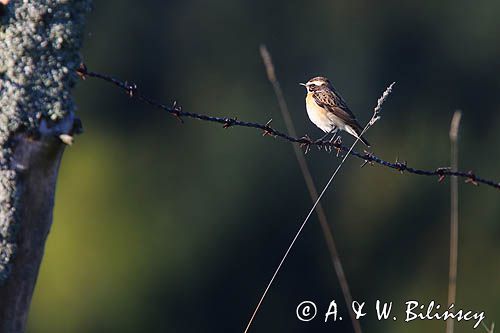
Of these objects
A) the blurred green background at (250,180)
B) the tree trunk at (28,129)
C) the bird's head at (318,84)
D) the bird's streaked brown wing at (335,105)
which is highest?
the blurred green background at (250,180)

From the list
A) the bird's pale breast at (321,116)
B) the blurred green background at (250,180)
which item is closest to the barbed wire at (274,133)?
the bird's pale breast at (321,116)

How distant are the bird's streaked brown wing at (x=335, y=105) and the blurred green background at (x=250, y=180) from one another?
14.2 metres

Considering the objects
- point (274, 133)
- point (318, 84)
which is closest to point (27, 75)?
point (274, 133)

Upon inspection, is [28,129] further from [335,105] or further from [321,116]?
[321,116]

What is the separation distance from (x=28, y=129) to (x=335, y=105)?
579 cm

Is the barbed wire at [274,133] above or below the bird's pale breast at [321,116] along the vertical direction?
below

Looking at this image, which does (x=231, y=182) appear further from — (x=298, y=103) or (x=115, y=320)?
(x=115, y=320)

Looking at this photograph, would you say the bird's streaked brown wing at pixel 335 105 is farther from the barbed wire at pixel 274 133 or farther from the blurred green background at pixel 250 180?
the blurred green background at pixel 250 180

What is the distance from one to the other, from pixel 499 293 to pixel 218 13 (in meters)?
9.50

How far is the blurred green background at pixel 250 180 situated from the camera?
26641 mm

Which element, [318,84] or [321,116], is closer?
[321,116]

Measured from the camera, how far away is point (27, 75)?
4996 mm

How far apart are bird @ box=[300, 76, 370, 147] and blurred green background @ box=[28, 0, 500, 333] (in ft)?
46.2

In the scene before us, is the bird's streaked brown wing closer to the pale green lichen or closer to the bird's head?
the bird's head
